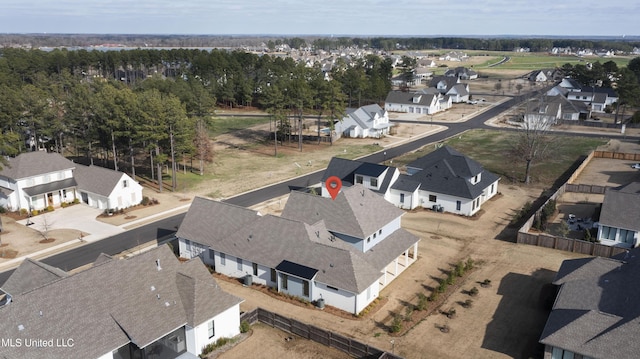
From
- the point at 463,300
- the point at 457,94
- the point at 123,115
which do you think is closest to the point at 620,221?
the point at 463,300

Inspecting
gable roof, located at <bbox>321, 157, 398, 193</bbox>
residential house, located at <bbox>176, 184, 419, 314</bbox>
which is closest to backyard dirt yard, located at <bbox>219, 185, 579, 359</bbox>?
residential house, located at <bbox>176, 184, 419, 314</bbox>

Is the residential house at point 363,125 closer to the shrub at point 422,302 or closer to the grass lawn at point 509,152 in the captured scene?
the grass lawn at point 509,152

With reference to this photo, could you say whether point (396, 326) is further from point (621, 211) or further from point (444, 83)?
point (444, 83)

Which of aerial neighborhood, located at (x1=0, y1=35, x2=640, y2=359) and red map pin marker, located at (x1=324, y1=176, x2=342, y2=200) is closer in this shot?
aerial neighborhood, located at (x1=0, y1=35, x2=640, y2=359)

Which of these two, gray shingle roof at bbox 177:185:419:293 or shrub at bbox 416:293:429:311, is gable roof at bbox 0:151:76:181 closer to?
gray shingle roof at bbox 177:185:419:293

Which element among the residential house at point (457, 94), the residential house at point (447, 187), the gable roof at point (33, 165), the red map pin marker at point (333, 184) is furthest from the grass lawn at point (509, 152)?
the gable roof at point (33, 165)

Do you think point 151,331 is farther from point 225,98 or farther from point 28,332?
point 225,98
